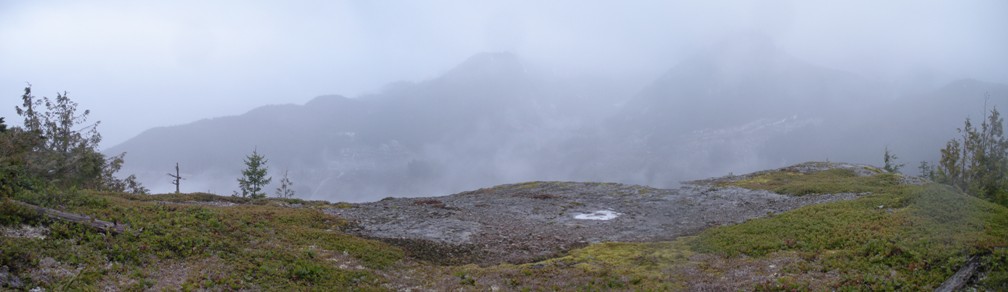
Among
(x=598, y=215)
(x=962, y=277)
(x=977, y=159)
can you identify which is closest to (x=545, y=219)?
(x=598, y=215)

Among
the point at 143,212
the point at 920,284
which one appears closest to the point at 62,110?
the point at 143,212

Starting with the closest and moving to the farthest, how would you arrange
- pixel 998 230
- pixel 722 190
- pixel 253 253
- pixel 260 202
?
pixel 998 230 < pixel 253 253 < pixel 260 202 < pixel 722 190

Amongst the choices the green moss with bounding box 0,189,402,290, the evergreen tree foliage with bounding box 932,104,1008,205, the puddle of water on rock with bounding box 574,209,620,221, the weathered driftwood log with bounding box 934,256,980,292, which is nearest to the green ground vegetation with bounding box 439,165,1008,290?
the weathered driftwood log with bounding box 934,256,980,292

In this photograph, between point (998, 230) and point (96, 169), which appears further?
point (96, 169)

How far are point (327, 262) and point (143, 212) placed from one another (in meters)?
9.29

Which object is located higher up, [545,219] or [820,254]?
[545,219]

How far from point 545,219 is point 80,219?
27.9 m

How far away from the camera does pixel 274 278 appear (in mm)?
20281

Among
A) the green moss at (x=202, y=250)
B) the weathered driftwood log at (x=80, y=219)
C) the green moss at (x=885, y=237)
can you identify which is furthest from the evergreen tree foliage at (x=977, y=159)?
the weathered driftwood log at (x=80, y=219)

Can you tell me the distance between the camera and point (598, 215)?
4178 centimetres

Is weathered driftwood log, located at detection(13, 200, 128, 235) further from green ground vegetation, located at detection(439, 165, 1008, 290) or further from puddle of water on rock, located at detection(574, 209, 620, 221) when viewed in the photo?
puddle of water on rock, located at detection(574, 209, 620, 221)

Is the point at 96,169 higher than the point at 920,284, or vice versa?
the point at 96,169

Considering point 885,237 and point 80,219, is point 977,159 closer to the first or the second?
point 885,237

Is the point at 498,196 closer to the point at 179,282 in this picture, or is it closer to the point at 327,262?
the point at 327,262
